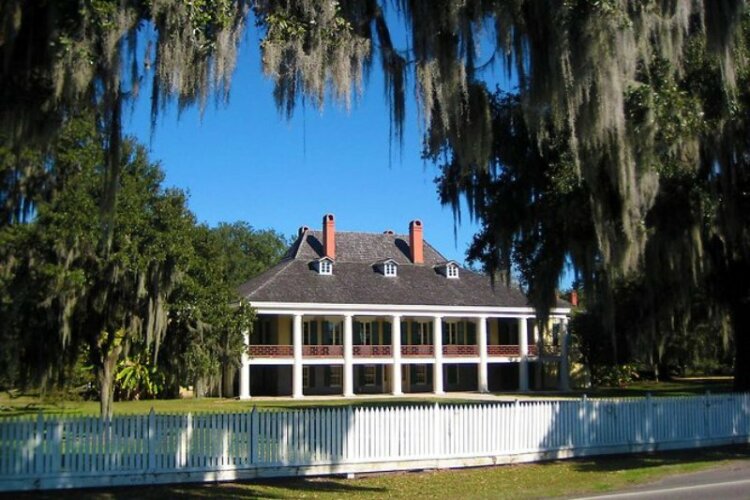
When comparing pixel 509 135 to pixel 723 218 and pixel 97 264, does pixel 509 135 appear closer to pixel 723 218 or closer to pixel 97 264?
pixel 723 218

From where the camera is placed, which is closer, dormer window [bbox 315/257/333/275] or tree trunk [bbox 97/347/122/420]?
tree trunk [bbox 97/347/122/420]

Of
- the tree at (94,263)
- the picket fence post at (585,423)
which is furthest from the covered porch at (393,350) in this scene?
the picket fence post at (585,423)

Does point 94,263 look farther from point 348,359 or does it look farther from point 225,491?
point 348,359

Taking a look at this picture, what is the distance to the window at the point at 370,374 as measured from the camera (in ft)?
155

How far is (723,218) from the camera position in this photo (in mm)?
16203

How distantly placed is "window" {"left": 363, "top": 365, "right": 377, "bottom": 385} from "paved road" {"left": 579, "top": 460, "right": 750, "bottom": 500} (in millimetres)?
33932

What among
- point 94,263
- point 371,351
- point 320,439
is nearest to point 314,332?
point 371,351

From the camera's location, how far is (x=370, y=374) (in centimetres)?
4750

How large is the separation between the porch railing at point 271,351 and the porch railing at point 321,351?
0.87 m

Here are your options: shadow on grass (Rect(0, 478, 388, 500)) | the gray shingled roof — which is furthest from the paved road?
the gray shingled roof

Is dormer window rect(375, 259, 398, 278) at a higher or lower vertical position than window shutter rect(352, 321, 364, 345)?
higher

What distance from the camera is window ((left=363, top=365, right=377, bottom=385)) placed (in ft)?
155

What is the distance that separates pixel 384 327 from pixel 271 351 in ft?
23.6

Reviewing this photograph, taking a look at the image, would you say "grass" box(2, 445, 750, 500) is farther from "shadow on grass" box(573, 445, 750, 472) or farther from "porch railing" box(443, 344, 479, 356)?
"porch railing" box(443, 344, 479, 356)
